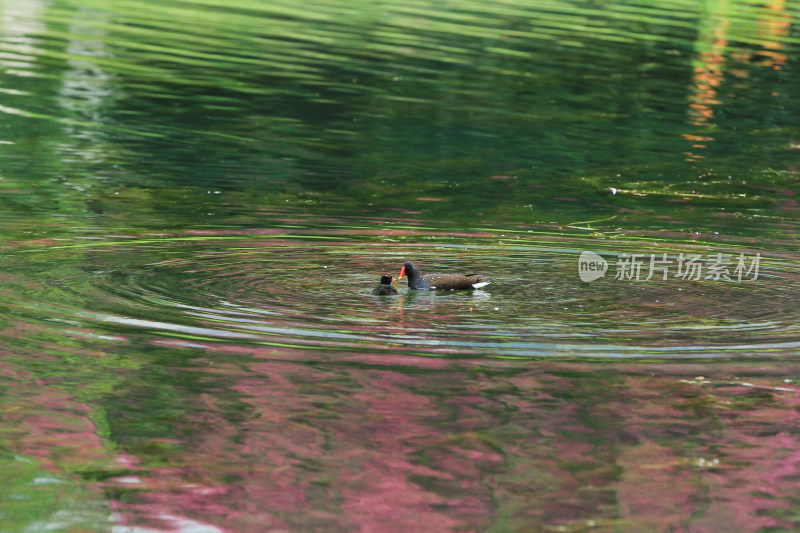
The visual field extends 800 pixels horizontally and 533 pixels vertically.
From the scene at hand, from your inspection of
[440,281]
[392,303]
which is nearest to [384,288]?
[392,303]

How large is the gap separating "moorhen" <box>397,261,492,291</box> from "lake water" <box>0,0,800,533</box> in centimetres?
15

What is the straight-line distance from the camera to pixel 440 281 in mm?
14664

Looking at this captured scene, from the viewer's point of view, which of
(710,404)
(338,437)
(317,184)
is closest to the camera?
(338,437)

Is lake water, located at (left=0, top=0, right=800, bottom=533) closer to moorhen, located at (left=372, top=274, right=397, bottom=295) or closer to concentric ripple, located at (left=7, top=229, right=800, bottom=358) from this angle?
concentric ripple, located at (left=7, top=229, right=800, bottom=358)

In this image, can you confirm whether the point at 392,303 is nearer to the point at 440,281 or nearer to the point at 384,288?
the point at 384,288

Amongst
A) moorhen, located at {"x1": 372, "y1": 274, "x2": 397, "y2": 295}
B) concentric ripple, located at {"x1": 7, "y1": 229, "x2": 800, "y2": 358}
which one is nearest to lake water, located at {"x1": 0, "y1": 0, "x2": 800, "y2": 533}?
concentric ripple, located at {"x1": 7, "y1": 229, "x2": 800, "y2": 358}

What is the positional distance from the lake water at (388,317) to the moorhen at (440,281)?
5.7 inches

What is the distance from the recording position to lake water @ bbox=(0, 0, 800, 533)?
892cm

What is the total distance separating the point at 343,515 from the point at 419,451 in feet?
4.26

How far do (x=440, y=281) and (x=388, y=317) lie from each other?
164cm

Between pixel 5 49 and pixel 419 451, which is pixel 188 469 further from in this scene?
pixel 5 49

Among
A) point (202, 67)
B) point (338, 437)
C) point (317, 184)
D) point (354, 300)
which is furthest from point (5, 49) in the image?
point (338, 437)

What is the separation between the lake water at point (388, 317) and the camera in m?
8.92

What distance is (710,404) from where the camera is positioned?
10891 mm
